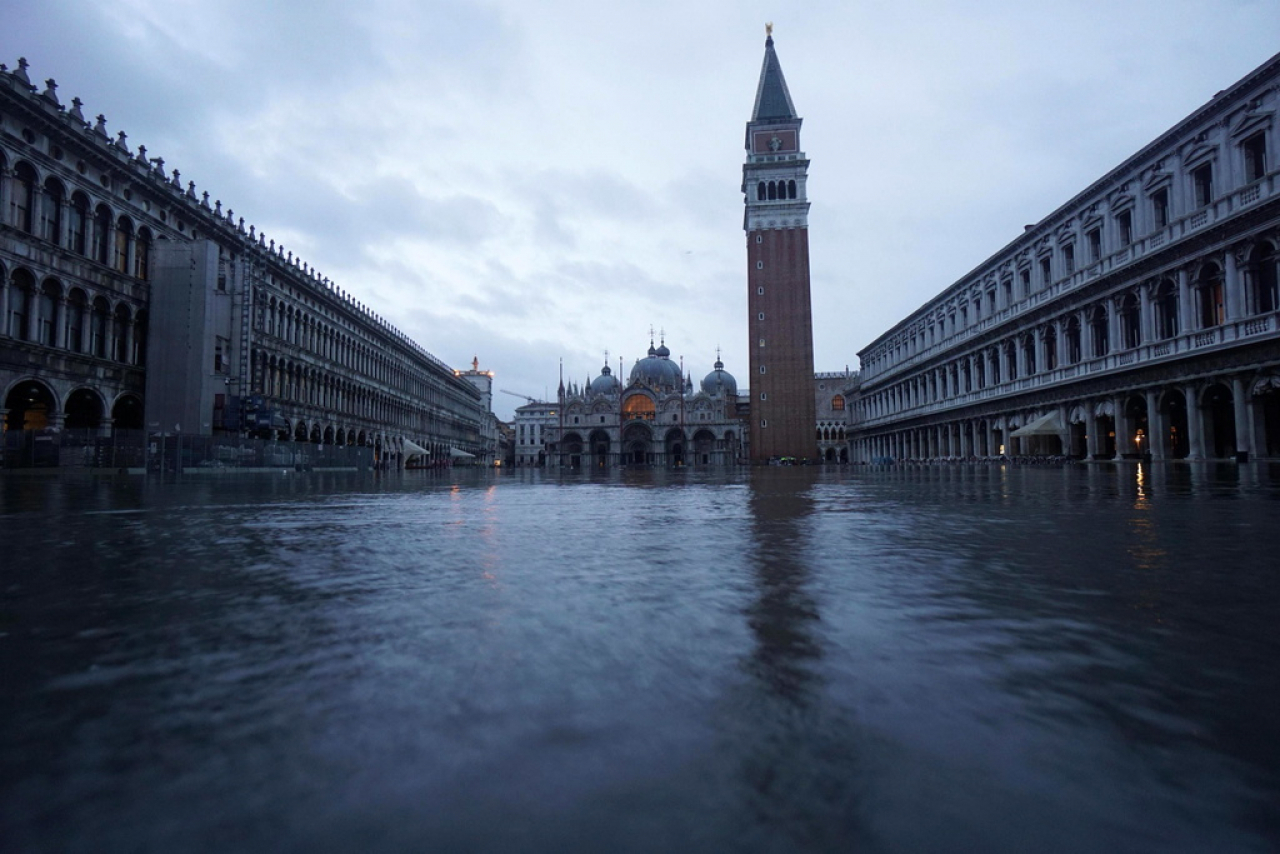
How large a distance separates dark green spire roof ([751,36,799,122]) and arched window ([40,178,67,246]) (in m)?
58.6

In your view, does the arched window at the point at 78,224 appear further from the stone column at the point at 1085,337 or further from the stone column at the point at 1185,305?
the stone column at the point at 1085,337

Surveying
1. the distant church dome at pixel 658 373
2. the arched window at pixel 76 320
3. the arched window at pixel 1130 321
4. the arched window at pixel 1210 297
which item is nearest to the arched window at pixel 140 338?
the arched window at pixel 76 320

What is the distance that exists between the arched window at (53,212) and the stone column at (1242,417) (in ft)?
124

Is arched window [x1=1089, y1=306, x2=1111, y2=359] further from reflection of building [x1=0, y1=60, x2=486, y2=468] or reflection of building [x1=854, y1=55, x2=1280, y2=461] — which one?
reflection of building [x1=0, y1=60, x2=486, y2=468]

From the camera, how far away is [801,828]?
941 mm

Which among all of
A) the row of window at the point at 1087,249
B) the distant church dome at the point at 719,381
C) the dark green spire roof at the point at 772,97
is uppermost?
the dark green spire roof at the point at 772,97

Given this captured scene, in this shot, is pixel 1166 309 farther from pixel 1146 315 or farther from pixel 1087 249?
pixel 1087 249

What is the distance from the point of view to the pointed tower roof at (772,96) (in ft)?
230

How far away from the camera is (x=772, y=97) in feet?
233

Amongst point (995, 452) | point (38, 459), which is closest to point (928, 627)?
point (38, 459)

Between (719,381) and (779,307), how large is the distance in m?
40.4

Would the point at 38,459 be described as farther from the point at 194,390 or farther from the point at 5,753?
the point at 5,753

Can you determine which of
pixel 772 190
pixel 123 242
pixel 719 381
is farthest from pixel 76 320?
pixel 719 381

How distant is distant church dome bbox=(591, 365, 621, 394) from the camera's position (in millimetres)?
106713
